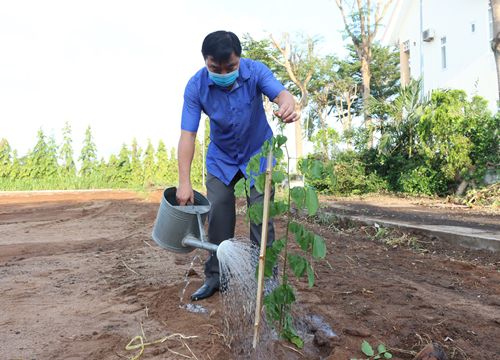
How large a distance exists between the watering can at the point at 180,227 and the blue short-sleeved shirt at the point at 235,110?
0.35m

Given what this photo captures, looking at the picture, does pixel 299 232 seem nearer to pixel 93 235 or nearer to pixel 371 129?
pixel 93 235

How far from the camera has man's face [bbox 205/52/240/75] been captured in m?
2.66

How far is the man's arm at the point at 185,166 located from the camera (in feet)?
9.41

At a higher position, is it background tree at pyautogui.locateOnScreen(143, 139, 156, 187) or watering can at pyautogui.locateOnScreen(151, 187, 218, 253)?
watering can at pyautogui.locateOnScreen(151, 187, 218, 253)

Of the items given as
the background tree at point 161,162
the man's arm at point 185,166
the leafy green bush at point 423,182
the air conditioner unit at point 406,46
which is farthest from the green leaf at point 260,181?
the background tree at point 161,162

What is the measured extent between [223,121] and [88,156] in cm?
2584

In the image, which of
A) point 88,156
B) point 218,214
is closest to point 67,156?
point 88,156

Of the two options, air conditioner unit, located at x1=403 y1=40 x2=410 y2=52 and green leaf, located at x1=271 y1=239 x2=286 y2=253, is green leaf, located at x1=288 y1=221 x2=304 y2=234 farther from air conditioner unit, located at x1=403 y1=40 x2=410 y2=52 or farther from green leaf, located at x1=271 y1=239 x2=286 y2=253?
air conditioner unit, located at x1=403 y1=40 x2=410 y2=52

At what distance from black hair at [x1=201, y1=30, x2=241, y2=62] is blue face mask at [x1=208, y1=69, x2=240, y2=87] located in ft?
0.37

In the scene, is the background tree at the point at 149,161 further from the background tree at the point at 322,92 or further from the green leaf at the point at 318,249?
the green leaf at the point at 318,249

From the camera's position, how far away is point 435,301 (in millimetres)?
3035

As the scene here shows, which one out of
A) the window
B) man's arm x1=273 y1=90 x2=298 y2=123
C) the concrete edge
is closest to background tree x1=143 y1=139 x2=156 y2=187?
the window

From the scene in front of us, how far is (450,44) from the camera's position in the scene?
17.1 metres

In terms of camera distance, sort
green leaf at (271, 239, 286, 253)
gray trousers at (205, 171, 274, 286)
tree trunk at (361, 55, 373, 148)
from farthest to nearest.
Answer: tree trunk at (361, 55, 373, 148), gray trousers at (205, 171, 274, 286), green leaf at (271, 239, 286, 253)
